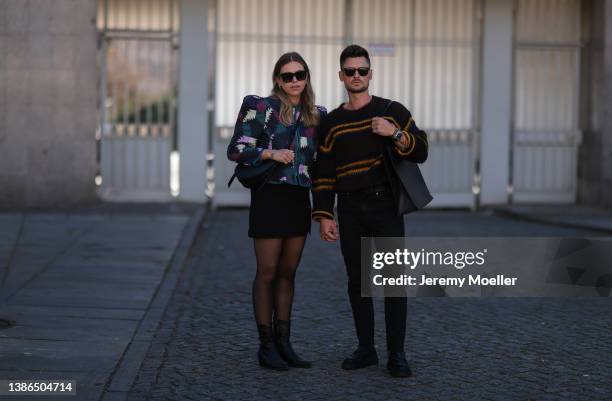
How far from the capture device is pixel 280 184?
6207 mm

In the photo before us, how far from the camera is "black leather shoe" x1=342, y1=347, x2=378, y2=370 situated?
20.6ft

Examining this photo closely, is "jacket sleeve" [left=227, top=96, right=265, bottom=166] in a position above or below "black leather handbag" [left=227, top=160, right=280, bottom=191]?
above

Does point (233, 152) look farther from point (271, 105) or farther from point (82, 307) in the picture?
point (82, 307)

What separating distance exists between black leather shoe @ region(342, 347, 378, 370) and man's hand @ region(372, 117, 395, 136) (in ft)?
4.29

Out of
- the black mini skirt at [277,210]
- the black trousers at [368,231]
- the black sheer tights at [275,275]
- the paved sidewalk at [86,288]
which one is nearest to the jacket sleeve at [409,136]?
the black trousers at [368,231]

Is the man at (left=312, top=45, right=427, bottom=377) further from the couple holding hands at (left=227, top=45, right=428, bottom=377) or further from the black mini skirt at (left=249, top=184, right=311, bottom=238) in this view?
the black mini skirt at (left=249, top=184, right=311, bottom=238)

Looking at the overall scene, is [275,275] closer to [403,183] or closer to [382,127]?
[403,183]

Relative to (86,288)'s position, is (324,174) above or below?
above

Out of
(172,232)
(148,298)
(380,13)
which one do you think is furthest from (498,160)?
(148,298)

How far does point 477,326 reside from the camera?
7742 millimetres

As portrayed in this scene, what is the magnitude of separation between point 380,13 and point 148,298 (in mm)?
9738

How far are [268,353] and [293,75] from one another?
5.22 feet

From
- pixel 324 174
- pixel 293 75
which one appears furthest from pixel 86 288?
pixel 293 75

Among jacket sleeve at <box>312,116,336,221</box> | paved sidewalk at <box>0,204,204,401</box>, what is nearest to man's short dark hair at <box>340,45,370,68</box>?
jacket sleeve at <box>312,116,336,221</box>
